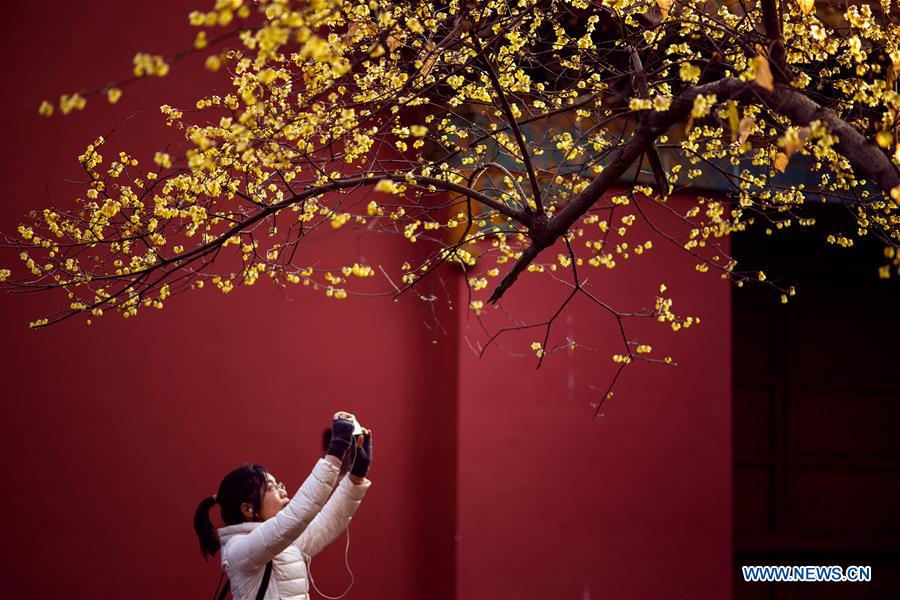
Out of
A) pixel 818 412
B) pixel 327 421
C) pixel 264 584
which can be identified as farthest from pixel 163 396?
pixel 818 412

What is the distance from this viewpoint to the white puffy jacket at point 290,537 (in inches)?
139

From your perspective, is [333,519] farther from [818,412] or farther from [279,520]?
[818,412]

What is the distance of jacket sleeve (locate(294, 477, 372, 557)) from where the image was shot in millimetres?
4102

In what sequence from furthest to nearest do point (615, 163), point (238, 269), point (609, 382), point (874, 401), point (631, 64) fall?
point (874, 401)
point (609, 382)
point (238, 269)
point (631, 64)
point (615, 163)

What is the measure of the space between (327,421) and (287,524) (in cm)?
Result: 255

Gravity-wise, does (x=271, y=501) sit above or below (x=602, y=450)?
below

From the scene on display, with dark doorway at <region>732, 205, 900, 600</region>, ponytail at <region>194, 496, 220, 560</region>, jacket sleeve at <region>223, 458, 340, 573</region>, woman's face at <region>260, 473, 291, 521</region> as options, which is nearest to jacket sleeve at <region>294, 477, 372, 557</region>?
woman's face at <region>260, 473, 291, 521</region>

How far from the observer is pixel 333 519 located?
416 cm

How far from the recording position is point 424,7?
4508mm

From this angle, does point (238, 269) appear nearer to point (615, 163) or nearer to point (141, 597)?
point (141, 597)

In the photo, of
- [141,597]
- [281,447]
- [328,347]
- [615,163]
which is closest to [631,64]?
[615,163]

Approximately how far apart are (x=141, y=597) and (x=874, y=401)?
20.1ft

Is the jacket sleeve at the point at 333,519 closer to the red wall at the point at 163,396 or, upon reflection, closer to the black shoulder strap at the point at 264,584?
the black shoulder strap at the point at 264,584

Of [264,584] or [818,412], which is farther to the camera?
[818,412]
